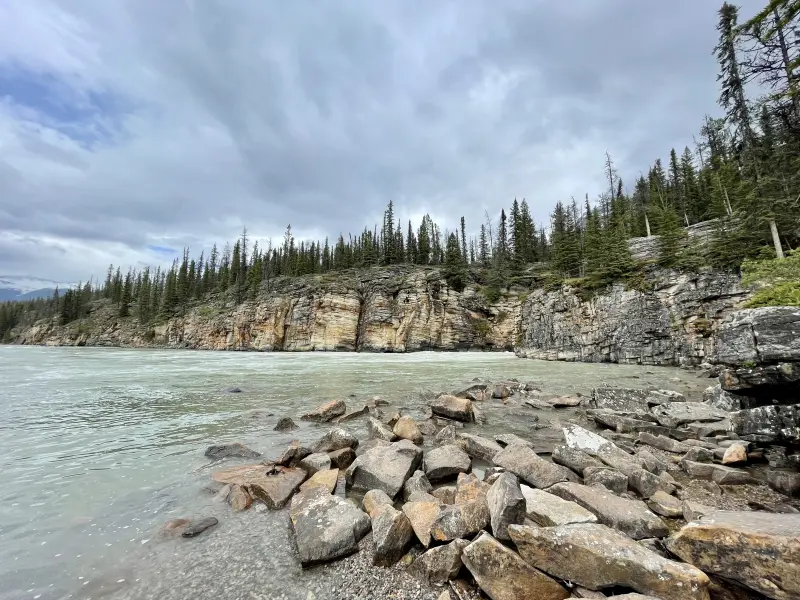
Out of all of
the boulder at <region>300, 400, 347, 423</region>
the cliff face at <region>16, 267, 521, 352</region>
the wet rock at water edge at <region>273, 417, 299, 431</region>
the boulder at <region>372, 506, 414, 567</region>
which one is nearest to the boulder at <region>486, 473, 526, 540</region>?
the boulder at <region>372, 506, 414, 567</region>

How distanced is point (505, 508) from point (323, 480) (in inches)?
138

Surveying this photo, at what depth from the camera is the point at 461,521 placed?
393cm

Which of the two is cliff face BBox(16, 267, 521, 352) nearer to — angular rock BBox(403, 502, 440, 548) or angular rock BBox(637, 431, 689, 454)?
angular rock BBox(637, 431, 689, 454)

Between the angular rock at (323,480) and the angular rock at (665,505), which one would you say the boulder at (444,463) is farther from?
the angular rock at (665,505)

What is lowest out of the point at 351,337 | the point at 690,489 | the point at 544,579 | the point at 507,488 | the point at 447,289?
the point at 690,489

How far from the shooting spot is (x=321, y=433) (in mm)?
9172

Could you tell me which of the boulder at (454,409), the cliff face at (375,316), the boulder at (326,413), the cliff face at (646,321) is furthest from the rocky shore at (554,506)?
the cliff face at (375,316)

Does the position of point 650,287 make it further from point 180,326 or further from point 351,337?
point 180,326

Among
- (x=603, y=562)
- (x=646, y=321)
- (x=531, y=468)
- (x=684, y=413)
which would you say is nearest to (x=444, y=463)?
(x=531, y=468)

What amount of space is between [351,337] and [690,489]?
5159 cm

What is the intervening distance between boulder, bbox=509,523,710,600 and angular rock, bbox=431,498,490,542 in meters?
0.58

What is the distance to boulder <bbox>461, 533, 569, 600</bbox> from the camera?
3.05 meters

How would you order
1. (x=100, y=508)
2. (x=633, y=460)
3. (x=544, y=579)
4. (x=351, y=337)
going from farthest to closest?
(x=351, y=337) < (x=633, y=460) < (x=100, y=508) < (x=544, y=579)

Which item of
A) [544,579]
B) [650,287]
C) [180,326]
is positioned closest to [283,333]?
[180,326]
